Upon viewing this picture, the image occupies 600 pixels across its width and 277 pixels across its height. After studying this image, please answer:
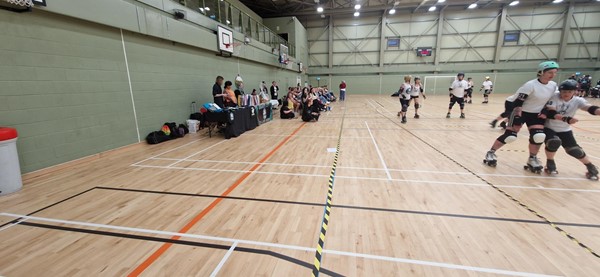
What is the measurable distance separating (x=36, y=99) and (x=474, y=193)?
746cm

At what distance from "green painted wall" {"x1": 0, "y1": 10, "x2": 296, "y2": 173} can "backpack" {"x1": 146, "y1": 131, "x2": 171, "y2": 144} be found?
0.22 metres

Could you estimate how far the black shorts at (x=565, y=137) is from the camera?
3984 mm

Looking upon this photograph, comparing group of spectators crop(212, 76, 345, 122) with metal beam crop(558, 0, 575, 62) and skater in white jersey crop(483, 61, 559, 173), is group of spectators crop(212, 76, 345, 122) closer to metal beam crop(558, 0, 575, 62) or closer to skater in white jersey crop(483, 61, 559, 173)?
skater in white jersey crop(483, 61, 559, 173)

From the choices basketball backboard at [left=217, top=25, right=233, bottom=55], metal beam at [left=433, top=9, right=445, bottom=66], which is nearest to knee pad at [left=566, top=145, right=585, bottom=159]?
basketball backboard at [left=217, top=25, right=233, bottom=55]

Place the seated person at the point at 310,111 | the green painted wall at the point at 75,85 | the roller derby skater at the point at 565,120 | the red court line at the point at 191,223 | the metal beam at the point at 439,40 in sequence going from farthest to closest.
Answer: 1. the metal beam at the point at 439,40
2. the seated person at the point at 310,111
3. the green painted wall at the point at 75,85
4. the roller derby skater at the point at 565,120
5. the red court line at the point at 191,223

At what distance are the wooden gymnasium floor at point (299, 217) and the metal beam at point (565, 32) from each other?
1027 inches

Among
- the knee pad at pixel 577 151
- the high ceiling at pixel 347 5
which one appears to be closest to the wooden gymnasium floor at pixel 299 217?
the knee pad at pixel 577 151

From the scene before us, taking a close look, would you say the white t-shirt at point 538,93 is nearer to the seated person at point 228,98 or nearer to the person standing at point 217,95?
the seated person at point 228,98

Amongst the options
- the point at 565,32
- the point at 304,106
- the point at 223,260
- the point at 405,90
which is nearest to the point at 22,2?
the point at 223,260

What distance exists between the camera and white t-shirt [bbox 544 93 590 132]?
3.88 meters

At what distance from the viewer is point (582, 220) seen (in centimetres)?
288

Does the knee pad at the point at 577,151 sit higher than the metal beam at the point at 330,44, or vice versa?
the metal beam at the point at 330,44

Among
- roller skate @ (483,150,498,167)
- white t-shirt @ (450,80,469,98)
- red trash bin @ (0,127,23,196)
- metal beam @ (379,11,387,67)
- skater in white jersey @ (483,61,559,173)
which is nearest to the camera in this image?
red trash bin @ (0,127,23,196)

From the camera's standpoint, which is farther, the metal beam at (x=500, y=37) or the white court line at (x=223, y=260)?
the metal beam at (x=500, y=37)
